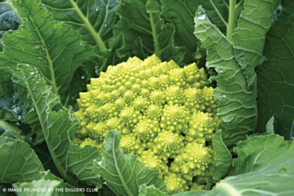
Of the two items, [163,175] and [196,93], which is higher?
[196,93]

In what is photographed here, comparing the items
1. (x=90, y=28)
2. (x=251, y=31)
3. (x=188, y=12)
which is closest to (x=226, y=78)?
(x=251, y=31)

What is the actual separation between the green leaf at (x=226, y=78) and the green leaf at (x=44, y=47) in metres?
0.67

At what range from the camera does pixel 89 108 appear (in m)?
1.31

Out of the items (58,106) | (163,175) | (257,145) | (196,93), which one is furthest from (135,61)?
(257,145)

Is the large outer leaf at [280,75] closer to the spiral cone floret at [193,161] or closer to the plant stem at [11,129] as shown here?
the spiral cone floret at [193,161]

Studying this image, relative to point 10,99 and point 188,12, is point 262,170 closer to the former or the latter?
point 188,12

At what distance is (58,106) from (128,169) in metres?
0.45

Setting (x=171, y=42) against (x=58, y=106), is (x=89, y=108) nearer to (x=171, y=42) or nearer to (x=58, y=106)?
(x=58, y=106)

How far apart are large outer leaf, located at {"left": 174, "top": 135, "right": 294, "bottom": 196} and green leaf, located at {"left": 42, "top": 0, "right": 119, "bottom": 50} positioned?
114 cm

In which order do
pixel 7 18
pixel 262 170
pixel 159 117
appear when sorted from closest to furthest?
pixel 262 170, pixel 159 117, pixel 7 18

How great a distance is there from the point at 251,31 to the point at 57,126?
36.6 inches

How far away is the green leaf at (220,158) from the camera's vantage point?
3.16ft

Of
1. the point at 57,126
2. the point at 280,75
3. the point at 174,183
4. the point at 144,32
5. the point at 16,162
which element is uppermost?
the point at 144,32

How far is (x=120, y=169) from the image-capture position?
957mm
